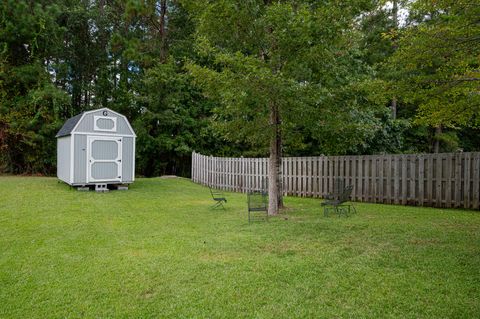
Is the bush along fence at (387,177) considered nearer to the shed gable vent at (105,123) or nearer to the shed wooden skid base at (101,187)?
the shed wooden skid base at (101,187)

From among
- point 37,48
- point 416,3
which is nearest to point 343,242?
point 416,3

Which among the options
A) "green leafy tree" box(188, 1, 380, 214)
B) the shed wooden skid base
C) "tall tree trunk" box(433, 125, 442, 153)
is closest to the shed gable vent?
the shed wooden skid base

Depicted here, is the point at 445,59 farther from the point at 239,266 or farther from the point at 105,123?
the point at 105,123

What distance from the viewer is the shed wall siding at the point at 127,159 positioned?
14.3 meters

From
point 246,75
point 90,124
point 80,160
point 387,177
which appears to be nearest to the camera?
point 246,75

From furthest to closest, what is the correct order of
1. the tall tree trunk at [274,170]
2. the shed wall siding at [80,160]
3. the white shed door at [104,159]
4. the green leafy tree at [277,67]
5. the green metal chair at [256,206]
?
1. the white shed door at [104,159]
2. the shed wall siding at [80,160]
3. the tall tree trunk at [274,170]
4. the green metal chair at [256,206]
5. the green leafy tree at [277,67]

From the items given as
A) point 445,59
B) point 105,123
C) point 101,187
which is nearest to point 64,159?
point 101,187

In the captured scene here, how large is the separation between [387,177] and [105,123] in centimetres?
1029

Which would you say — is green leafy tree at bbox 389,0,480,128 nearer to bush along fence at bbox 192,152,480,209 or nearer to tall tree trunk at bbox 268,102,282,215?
tall tree trunk at bbox 268,102,282,215

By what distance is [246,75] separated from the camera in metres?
7.52

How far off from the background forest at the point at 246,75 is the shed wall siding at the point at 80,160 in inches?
163

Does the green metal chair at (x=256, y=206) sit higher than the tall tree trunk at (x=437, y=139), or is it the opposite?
the tall tree trunk at (x=437, y=139)

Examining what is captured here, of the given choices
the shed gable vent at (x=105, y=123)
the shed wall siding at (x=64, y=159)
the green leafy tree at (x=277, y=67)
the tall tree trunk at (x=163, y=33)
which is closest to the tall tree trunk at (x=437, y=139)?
the green leafy tree at (x=277, y=67)

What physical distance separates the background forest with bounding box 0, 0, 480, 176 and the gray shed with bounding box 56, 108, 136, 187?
11.6ft
